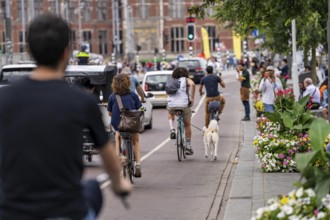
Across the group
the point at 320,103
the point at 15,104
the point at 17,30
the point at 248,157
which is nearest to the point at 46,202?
the point at 15,104

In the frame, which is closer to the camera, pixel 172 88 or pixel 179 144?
pixel 179 144

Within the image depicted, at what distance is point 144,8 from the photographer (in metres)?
106

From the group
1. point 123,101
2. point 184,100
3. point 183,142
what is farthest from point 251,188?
point 184,100

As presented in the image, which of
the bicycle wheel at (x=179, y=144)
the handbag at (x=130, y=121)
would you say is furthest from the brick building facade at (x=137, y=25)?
the handbag at (x=130, y=121)

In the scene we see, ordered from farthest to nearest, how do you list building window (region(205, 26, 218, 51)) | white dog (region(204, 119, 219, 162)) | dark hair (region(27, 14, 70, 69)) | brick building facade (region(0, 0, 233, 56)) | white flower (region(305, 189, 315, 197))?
brick building facade (region(0, 0, 233, 56)), building window (region(205, 26, 218, 51)), white dog (region(204, 119, 219, 162)), white flower (region(305, 189, 315, 197)), dark hair (region(27, 14, 70, 69))

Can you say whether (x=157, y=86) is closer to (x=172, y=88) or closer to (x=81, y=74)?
(x=81, y=74)

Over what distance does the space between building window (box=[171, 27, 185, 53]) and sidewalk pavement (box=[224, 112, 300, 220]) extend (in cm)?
8670

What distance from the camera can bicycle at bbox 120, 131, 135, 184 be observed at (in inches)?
565

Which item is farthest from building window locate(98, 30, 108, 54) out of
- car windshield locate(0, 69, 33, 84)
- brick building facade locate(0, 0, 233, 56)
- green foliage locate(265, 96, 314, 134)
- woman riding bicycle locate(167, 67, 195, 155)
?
green foliage locate(265, 96, 314, 134)

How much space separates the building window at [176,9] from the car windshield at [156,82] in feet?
223

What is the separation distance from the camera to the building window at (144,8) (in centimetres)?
10525

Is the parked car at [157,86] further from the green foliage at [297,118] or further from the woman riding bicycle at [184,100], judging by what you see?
the green foliage at [297,118]

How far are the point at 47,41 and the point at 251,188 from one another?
337 inches

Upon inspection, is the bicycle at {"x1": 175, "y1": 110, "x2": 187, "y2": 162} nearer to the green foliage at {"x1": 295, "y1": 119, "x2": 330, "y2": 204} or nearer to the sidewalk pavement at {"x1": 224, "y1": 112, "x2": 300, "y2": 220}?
the sidewalk pavement at {"x1": 224, "y1": 112, "x2": 300, "y2": 220}
